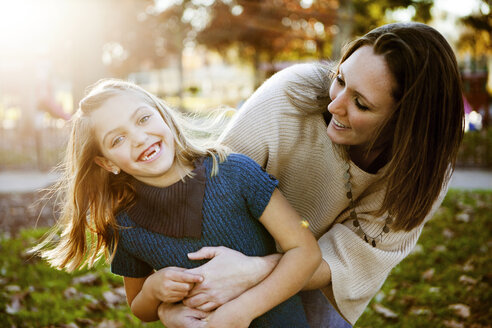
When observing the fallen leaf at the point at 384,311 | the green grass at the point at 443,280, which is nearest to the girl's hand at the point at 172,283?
the green grass at the point at 443,280

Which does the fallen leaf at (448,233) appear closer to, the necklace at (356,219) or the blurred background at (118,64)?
the blurred background at (118,64)

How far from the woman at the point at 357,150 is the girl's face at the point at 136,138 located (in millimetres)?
377

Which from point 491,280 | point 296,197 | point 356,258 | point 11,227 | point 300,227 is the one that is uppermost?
point 300,227

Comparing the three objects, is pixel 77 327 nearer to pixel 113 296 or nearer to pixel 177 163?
pixel 113 296

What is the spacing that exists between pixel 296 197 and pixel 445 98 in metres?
0.86

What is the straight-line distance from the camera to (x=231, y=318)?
6.17 feet

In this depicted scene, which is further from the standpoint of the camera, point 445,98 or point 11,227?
point 11,227

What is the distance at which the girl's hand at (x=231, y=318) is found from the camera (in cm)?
188

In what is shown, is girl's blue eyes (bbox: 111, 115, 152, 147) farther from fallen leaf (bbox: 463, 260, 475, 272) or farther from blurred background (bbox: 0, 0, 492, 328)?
fallen leaf (bbox: 463, 260, 475, 272)

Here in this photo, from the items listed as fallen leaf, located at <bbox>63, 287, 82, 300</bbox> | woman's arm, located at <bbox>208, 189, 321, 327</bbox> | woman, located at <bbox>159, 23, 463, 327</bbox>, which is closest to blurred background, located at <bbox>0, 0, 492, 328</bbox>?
fallen leaf, located at <bbox>63, 287, 82, 300</bbox>

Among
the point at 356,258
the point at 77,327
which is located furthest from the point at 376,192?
the point at 77,327

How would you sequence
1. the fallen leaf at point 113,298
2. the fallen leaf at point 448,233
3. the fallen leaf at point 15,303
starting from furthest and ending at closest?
the fallen leaf at point 448,233
the fallen leaf at point 113,298
the fallen leaf at point 15,303

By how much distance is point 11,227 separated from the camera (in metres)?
6.47

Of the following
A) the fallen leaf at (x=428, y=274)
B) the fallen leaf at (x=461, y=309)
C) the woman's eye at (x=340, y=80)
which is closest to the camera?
the woman's eye at (x=340, y=80)
